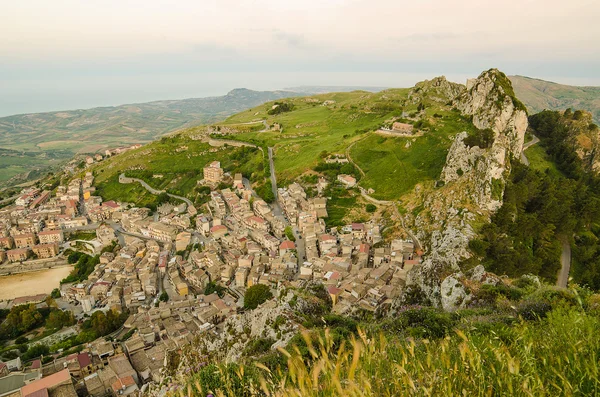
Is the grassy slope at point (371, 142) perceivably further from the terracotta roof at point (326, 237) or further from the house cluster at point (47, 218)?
the house cluster at point (47, 218)

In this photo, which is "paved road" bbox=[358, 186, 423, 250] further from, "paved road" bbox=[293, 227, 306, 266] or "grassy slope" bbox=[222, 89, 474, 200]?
"paved road" bbox=[293, 227, 306, 266]

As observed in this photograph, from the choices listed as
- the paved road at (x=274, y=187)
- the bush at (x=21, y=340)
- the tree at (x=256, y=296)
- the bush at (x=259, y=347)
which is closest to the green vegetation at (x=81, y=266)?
the bush at (x=21, y=340)

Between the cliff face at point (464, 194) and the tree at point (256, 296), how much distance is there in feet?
48.6

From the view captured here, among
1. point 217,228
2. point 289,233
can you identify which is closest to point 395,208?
point 289,233

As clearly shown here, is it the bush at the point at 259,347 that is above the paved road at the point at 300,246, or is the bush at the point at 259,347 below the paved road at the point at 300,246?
above

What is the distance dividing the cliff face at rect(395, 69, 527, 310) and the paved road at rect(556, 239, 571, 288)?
8.32m

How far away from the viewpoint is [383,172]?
49031 millimetres

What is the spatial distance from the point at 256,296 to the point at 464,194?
24.1m

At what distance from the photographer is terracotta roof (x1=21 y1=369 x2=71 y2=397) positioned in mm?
23031

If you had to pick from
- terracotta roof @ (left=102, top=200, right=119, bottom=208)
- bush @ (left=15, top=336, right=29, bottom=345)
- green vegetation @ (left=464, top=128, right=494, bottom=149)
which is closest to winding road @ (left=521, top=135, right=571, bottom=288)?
green vegetation @ (left=464, top=128, right=494, bottom=149)

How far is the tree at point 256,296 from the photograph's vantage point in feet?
Answer: 108

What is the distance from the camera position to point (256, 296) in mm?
33031

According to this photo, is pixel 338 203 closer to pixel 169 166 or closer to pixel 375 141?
pixel 375 141

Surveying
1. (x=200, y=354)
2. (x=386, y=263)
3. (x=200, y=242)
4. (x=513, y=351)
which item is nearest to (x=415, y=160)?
(x=386, y=263)
